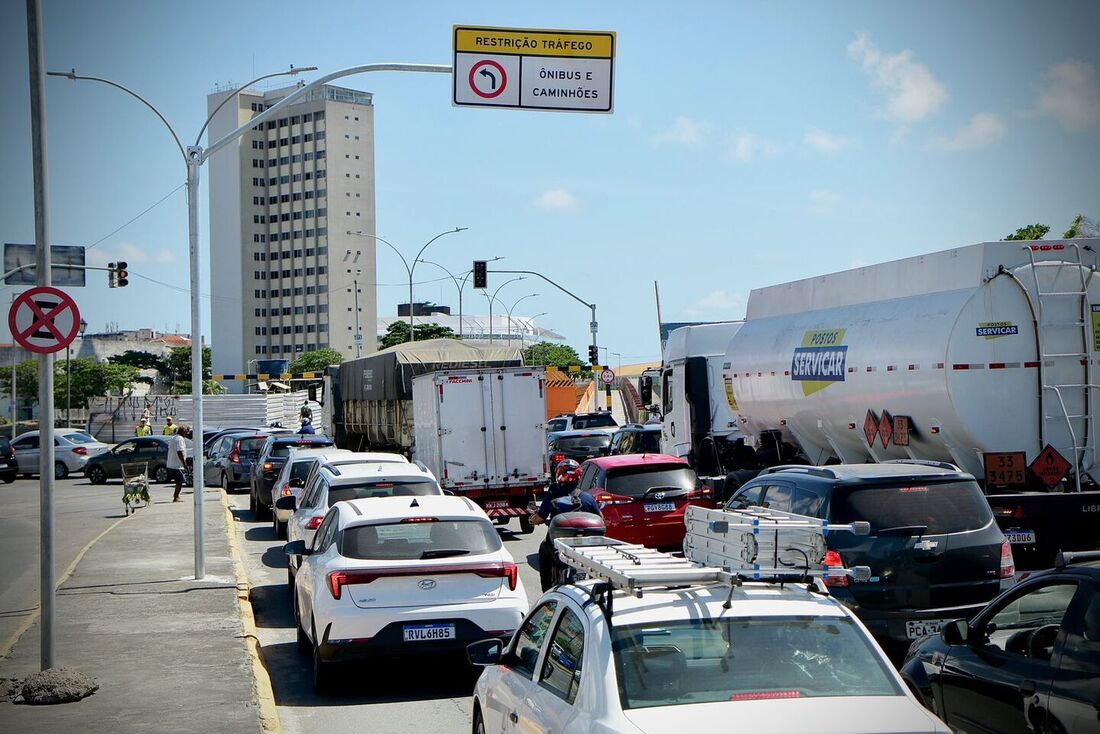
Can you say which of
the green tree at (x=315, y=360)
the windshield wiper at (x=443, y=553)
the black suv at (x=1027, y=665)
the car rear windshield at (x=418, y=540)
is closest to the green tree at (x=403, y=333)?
the green tree at (x=315, y=360)

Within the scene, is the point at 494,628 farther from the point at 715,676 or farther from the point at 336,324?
the point at 336,324

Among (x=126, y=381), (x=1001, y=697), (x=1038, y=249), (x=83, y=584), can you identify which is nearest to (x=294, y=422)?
(x=126, y=381)

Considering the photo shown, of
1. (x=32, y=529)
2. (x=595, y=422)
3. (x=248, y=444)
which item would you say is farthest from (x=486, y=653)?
(x=595, y=422)

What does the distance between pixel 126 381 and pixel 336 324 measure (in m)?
38.3

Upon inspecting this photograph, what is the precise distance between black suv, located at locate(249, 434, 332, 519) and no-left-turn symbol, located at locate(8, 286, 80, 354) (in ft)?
49.1

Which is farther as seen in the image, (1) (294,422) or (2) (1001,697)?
(1) (294,422)

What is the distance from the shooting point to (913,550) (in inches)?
364

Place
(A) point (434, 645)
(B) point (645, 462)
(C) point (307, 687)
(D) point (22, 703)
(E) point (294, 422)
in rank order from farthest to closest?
(E) point (294, 422) < (B) point (645, 462) < (C) point (307, 687) < (A) point (434, 645) < (D) point (22, 703)

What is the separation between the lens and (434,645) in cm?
945

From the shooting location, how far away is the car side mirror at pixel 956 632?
6.80m

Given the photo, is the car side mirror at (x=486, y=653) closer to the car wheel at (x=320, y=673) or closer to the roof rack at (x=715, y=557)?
the roof rack at (x=715, y=557)

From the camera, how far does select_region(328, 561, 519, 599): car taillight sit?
31.4ft

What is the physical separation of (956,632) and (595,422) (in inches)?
1279

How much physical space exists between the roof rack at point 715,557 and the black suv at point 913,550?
0.39 metres
